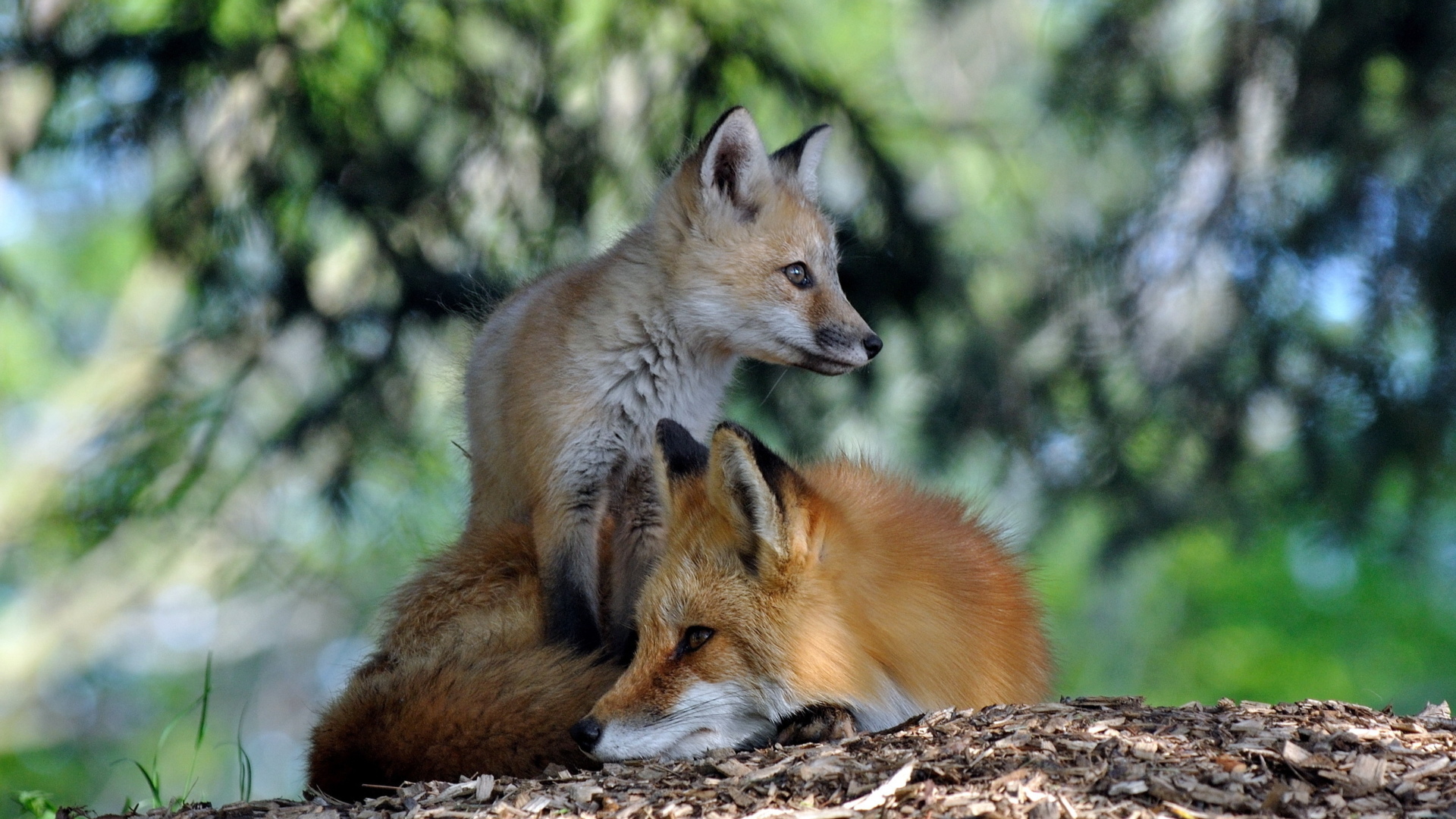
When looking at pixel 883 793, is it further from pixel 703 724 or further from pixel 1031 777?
pixel 703 724

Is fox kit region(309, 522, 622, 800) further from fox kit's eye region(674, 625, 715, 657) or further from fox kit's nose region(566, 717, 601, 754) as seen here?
fox kit's eye region(674, 625, 715, 657)

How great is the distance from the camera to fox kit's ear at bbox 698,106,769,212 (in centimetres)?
427

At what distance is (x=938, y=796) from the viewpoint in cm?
219

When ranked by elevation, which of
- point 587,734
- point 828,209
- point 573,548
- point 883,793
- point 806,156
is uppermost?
point 828,209

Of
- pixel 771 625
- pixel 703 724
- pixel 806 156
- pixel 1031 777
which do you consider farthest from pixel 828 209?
pixel 1031 777

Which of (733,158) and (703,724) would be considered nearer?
(703,724)

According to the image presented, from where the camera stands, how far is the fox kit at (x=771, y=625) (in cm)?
279

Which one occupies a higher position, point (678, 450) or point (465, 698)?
point (678, 450)

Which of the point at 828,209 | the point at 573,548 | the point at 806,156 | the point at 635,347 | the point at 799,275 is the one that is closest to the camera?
the point at 573,548

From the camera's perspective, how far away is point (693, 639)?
2910mm

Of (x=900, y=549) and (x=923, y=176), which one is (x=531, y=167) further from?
(x=900, y=549)

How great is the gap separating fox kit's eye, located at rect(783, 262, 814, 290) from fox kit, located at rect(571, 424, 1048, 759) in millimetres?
1245

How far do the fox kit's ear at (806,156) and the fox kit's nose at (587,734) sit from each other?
2630 mm

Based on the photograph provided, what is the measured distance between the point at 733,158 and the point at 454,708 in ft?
7.67
